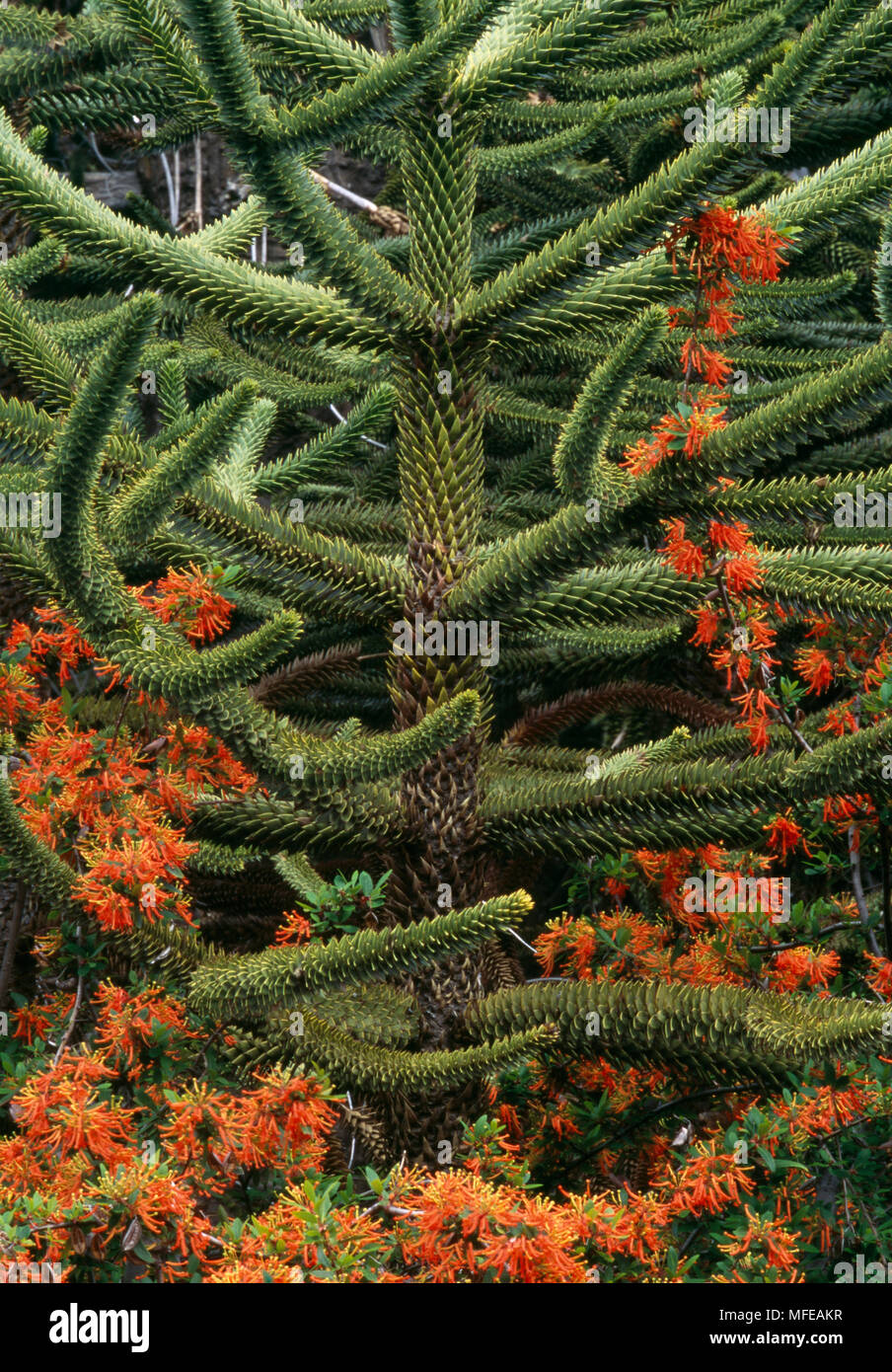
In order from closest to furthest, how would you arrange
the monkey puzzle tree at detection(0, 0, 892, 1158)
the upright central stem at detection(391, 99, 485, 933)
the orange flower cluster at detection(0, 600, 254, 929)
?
1. the monkey puzzle tree at detection(0, 0, 892, 1158)
2. the orange flower cluster at detection(0, 600, 254, 929)
3. the upright central stem at detection(391, 99, 485, 933)

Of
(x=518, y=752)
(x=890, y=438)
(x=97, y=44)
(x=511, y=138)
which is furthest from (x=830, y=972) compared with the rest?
(x=511, y=138)

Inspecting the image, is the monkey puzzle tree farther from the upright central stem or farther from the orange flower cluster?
the orange flower cluster

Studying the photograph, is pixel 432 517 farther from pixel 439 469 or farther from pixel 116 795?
pixel 116 795

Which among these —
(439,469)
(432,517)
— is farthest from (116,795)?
(439,469)

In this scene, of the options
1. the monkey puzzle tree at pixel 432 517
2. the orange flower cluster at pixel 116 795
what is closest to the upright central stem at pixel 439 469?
the monkey puzzle tree at pixel 432 517

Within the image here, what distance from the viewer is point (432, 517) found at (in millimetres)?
3670

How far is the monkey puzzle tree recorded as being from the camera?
120 inches

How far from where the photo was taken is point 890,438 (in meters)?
5.70

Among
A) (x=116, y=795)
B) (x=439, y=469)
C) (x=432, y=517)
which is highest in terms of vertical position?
(x=439, y=469)

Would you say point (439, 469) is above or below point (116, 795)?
above

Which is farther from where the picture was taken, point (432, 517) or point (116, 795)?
point (432, 517)

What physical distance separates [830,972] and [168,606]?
92.8 inches

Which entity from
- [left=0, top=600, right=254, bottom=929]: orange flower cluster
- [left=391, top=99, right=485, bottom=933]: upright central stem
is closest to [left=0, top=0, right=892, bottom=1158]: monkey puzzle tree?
[left=391, top=99, right=485, bottom=933]: upright central stem

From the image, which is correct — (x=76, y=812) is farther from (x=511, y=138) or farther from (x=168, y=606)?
(x=511, y=138)
